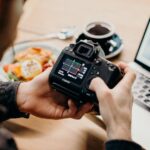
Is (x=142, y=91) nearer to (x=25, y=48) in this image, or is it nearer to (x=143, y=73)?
(x=143, y=73)

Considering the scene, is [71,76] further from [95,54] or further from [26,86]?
[26,86]

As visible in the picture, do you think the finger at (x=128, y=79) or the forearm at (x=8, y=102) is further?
the forearm at (x=8, y=102)

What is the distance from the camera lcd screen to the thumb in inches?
1.2

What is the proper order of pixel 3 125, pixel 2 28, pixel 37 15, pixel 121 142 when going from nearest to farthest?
pixel 2 28
pixel 121 142
pixel 3 125
pixel 37 15

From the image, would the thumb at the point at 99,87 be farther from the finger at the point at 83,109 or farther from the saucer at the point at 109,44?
the saucer at the point at 109,44

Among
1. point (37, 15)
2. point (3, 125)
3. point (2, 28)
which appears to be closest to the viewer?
point (2, 28)

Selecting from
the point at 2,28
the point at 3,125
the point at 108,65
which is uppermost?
the point at 2,28

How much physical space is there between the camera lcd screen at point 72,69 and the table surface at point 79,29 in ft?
0.55

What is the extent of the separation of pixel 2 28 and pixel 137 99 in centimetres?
53

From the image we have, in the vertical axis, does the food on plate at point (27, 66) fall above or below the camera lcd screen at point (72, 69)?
below

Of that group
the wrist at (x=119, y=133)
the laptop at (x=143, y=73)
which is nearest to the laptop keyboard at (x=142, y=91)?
the laptop at (x=143, y=73)

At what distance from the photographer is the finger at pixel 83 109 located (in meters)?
0.91

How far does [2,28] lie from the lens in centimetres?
58

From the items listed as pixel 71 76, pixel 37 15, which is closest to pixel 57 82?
pixel 71 76
